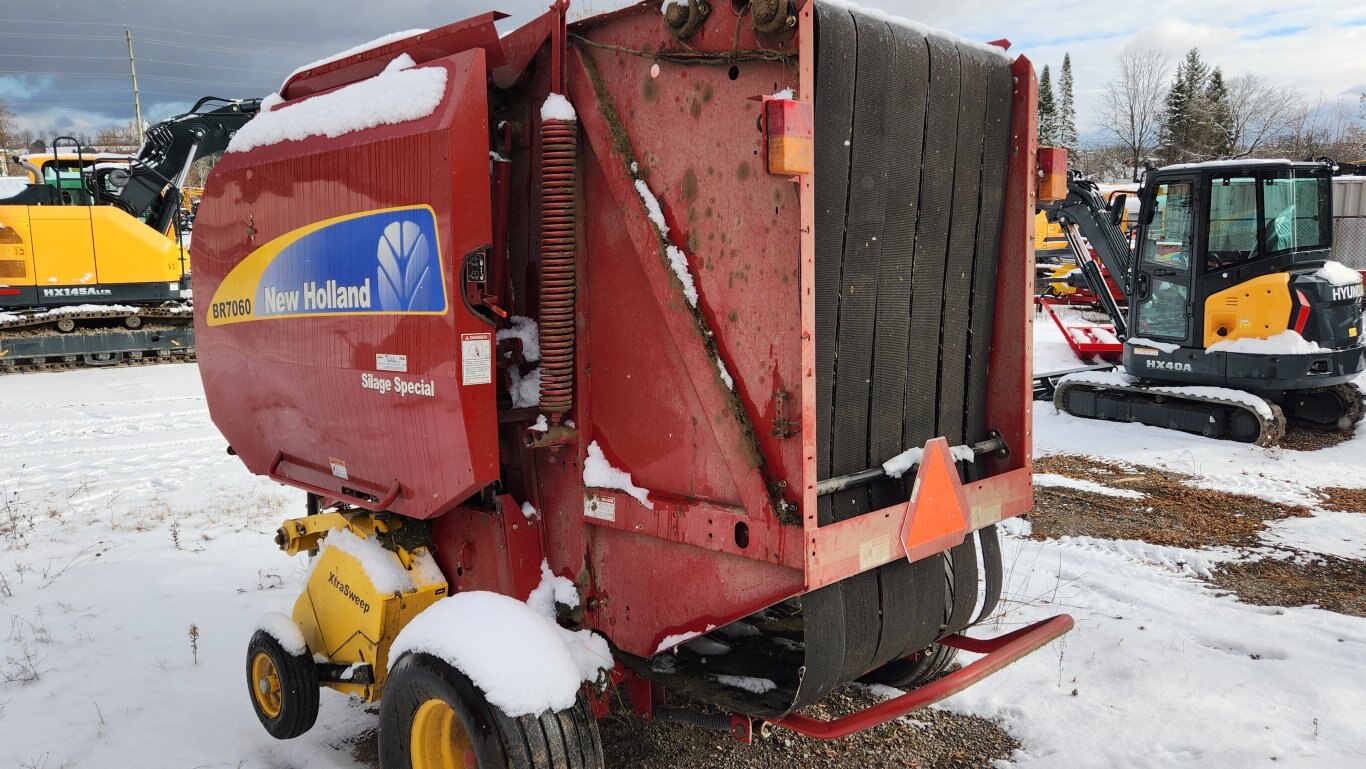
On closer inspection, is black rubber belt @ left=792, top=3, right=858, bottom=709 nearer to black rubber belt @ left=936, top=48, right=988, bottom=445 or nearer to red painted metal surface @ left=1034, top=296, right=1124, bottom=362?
black rubber belt @ left=936, top=48, right=988, bottom=445

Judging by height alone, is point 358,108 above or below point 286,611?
above

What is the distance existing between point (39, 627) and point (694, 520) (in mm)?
4182

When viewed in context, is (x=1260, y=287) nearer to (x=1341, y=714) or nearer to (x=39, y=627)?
(x=1341, y=714)

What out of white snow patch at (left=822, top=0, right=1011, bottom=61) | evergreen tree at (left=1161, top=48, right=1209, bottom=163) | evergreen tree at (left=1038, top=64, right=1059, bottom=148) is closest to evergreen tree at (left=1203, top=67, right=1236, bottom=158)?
evergreen tree at (left=1161, top=48, right=1209, bottom=163)

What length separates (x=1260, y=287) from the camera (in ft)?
32.1

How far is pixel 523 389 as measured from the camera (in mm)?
3223

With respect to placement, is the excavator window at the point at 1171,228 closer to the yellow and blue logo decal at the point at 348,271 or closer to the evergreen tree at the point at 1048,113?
the yellow and blue logo decal at the point at 348,271

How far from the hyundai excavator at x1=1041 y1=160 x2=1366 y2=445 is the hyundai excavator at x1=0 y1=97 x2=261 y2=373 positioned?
1260cm

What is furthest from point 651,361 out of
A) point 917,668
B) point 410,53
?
point 917,668

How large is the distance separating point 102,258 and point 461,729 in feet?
49.8

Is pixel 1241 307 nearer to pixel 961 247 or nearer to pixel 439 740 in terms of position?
pixel 961 247

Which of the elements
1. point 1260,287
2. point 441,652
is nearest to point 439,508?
point 441,652

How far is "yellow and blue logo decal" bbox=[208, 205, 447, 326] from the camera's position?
3.04m

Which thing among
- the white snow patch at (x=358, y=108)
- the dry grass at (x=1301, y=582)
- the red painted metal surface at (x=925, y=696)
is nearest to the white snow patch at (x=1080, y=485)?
the dry grass at (x=1301, y=582)
